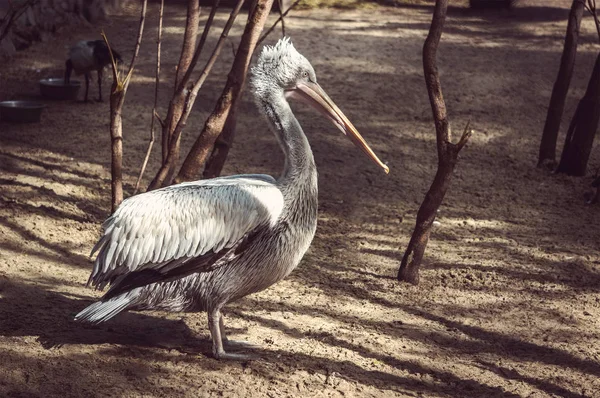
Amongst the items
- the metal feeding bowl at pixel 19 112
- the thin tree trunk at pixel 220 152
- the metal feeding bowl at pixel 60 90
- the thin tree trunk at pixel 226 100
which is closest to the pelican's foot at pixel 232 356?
the thin tree trunk at pixel 226 100

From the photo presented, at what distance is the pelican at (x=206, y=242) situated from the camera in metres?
3.76

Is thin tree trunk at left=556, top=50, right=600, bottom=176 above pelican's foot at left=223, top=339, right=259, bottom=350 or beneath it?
above

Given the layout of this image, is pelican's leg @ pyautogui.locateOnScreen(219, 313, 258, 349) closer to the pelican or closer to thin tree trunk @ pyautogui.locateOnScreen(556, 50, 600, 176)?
the pelican

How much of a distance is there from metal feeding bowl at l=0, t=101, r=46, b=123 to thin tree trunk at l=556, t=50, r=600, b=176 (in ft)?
15.4

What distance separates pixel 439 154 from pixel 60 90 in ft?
16.1

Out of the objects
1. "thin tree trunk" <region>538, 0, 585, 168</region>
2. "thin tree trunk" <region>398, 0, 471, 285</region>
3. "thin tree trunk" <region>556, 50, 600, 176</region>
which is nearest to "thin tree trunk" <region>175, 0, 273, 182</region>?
"thin tree trunk" <region>398, 0, 471, 285</region>

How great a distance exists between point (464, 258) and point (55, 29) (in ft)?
25.4

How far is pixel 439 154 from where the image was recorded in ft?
16.7

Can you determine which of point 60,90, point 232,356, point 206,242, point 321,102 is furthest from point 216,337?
point 60,90

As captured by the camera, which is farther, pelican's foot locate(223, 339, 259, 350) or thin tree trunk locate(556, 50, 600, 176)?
thin tree trunk locate(556, 50, 600, 176)

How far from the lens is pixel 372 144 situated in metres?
7.82

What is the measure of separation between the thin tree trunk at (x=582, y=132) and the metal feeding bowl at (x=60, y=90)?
187 inches

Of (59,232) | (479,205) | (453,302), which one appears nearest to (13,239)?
(59,232)

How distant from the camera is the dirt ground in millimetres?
3865
